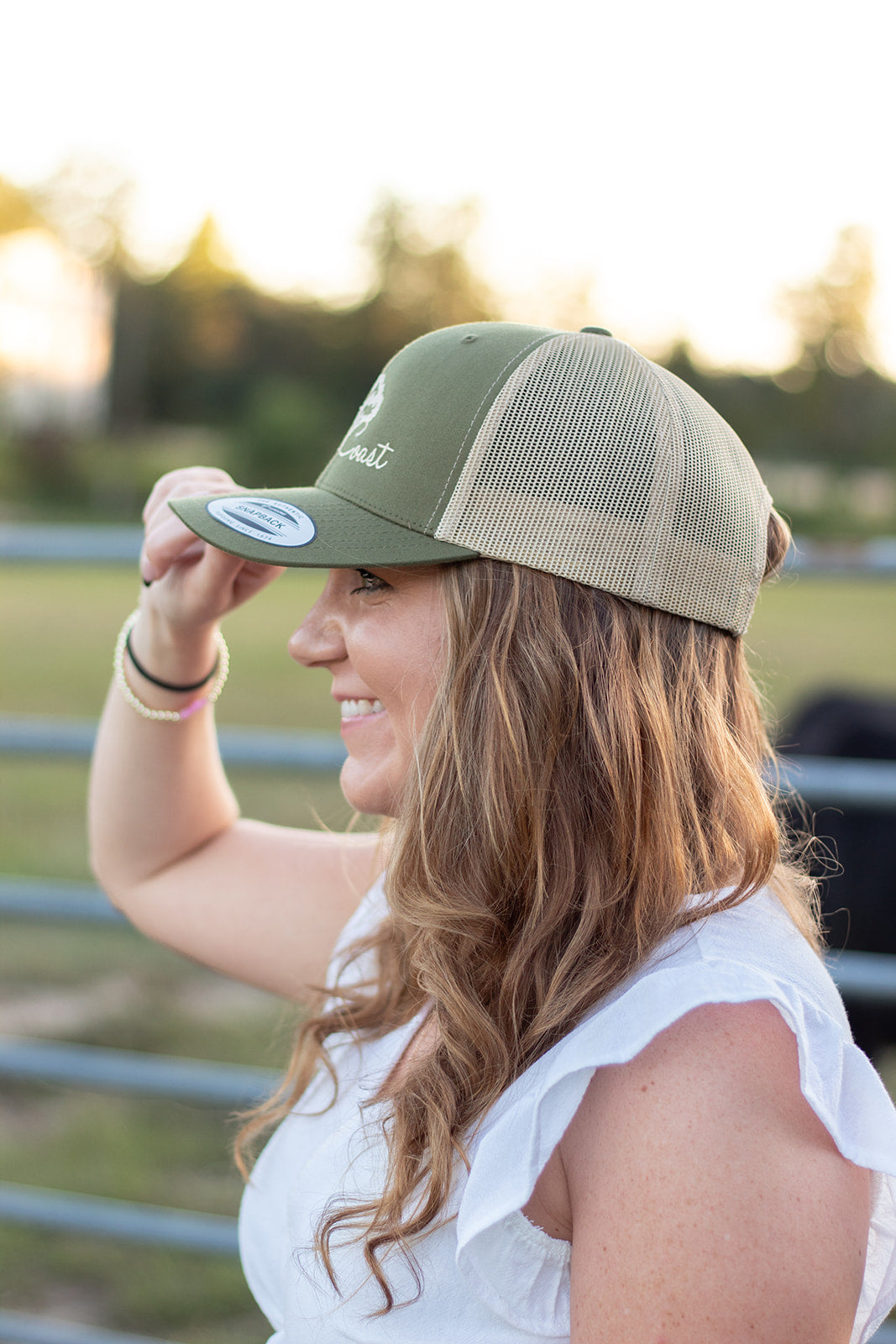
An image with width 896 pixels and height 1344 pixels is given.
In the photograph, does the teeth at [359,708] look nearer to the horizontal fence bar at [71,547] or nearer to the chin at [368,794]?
the chin at [368,794]

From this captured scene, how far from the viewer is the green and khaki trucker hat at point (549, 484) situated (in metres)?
1.03

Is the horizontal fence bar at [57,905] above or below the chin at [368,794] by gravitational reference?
below

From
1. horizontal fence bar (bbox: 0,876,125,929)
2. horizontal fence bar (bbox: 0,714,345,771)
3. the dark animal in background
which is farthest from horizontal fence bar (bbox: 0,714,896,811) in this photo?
the dark animal in background

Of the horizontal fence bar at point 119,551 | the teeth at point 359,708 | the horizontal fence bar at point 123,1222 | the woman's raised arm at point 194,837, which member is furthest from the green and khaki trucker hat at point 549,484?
the horizontal fence bar at point 123,1222

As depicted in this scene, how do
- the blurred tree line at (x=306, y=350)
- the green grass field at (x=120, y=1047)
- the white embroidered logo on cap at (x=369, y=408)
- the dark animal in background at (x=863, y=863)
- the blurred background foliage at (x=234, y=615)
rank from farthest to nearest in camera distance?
the blurred tree line at (x=306, y=350) → the dark animal in background at (x=863, y=863) → the blurred background foliage at (x=234, y=615) → the green grass field at (x=120, y=1047) → the white embroidered logo on cap at (x=369, y=408)

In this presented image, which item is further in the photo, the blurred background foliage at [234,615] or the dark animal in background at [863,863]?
the dark animal in background at [863,863]

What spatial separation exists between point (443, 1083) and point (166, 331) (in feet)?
175

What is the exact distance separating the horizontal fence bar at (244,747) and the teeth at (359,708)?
0.72 metres

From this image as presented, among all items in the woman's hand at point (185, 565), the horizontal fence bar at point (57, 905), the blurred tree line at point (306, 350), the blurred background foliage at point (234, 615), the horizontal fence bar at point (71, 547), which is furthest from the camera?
the blurred tree line at point (306, 350)

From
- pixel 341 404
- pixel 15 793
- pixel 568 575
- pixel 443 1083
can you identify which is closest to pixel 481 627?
pixel 568 575

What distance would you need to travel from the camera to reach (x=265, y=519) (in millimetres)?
1192

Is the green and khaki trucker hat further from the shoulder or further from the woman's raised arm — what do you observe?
the shoulder

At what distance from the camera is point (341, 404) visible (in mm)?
50656

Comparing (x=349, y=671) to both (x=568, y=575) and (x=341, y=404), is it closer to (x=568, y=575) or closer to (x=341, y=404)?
(x=568, y=575)
